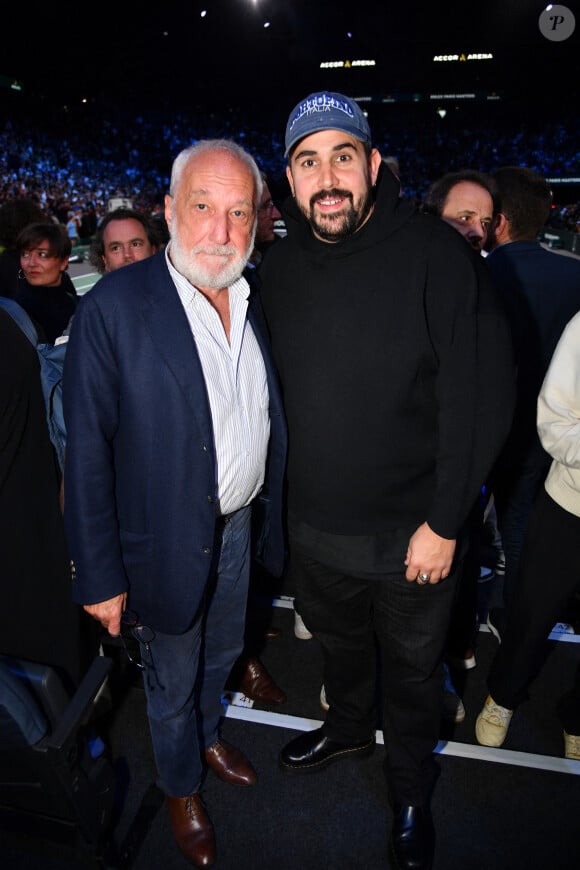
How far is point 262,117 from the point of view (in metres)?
34.4

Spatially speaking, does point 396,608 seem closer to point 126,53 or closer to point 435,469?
point 435,469

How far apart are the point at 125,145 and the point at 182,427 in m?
33.0

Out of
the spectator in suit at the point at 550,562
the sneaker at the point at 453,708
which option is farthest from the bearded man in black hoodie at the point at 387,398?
the sneaker at the point at 453,708

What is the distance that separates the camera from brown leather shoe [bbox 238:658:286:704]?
90.3 inches

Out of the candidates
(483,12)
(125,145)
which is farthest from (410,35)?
(125,145)

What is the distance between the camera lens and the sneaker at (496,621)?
2637 millimetres

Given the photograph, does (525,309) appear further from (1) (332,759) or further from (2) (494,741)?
(1) (332,759)

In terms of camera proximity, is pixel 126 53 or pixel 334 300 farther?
pixel 126 53

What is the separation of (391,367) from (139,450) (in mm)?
685

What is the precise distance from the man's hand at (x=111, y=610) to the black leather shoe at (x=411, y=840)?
1.10 metres

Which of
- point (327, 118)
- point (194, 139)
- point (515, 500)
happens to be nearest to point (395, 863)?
point (515, 500)

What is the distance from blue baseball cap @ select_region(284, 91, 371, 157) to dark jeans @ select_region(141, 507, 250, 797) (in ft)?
3.68

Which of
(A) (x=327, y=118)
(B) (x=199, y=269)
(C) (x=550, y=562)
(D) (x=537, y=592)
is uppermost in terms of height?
(A) (x=327, y=118)

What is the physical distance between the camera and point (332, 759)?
6.59ft
